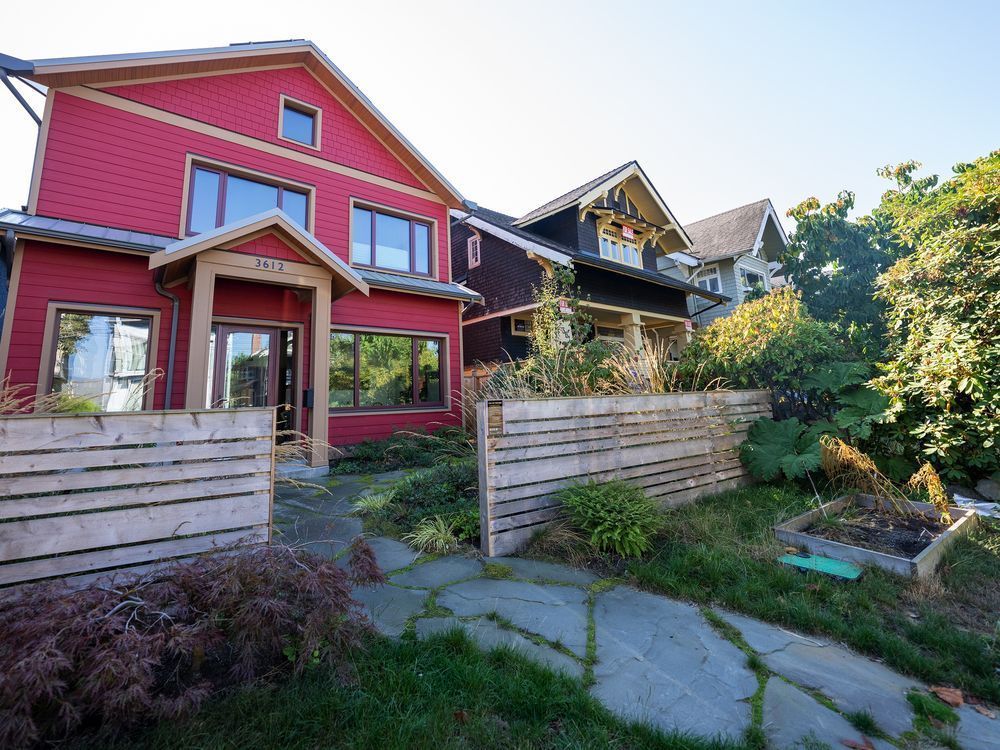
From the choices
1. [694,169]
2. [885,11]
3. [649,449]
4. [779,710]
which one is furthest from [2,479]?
[694,169]

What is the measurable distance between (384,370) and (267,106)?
543 cm

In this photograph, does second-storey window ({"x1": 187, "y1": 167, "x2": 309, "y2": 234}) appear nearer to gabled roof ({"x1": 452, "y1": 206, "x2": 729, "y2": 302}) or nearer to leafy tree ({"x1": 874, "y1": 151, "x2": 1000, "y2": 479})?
gabled roof ({"x1": 452, "y1": 206, "x2": 729, "y2": 302})

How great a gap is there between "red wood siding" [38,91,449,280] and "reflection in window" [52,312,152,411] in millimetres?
1515

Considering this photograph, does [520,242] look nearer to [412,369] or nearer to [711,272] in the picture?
[412,369]

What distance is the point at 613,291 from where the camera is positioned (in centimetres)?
1212

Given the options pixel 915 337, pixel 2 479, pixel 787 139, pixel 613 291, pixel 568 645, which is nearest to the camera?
pixel 2 479

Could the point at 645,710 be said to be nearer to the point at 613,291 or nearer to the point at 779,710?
the point at 779,710

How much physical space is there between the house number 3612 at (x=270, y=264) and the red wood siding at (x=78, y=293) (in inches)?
53.0

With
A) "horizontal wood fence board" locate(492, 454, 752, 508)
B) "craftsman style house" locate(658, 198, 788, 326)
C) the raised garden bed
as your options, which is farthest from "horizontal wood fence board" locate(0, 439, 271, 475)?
"craftsman style house" locate(658, 198, 788, 326)

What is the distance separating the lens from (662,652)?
197 centimetres

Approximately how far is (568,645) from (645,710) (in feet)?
1.59

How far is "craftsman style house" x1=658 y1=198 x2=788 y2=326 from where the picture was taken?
17062mm

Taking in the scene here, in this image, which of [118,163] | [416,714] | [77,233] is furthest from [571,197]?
[416,714]

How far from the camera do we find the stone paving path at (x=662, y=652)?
1.55 m
